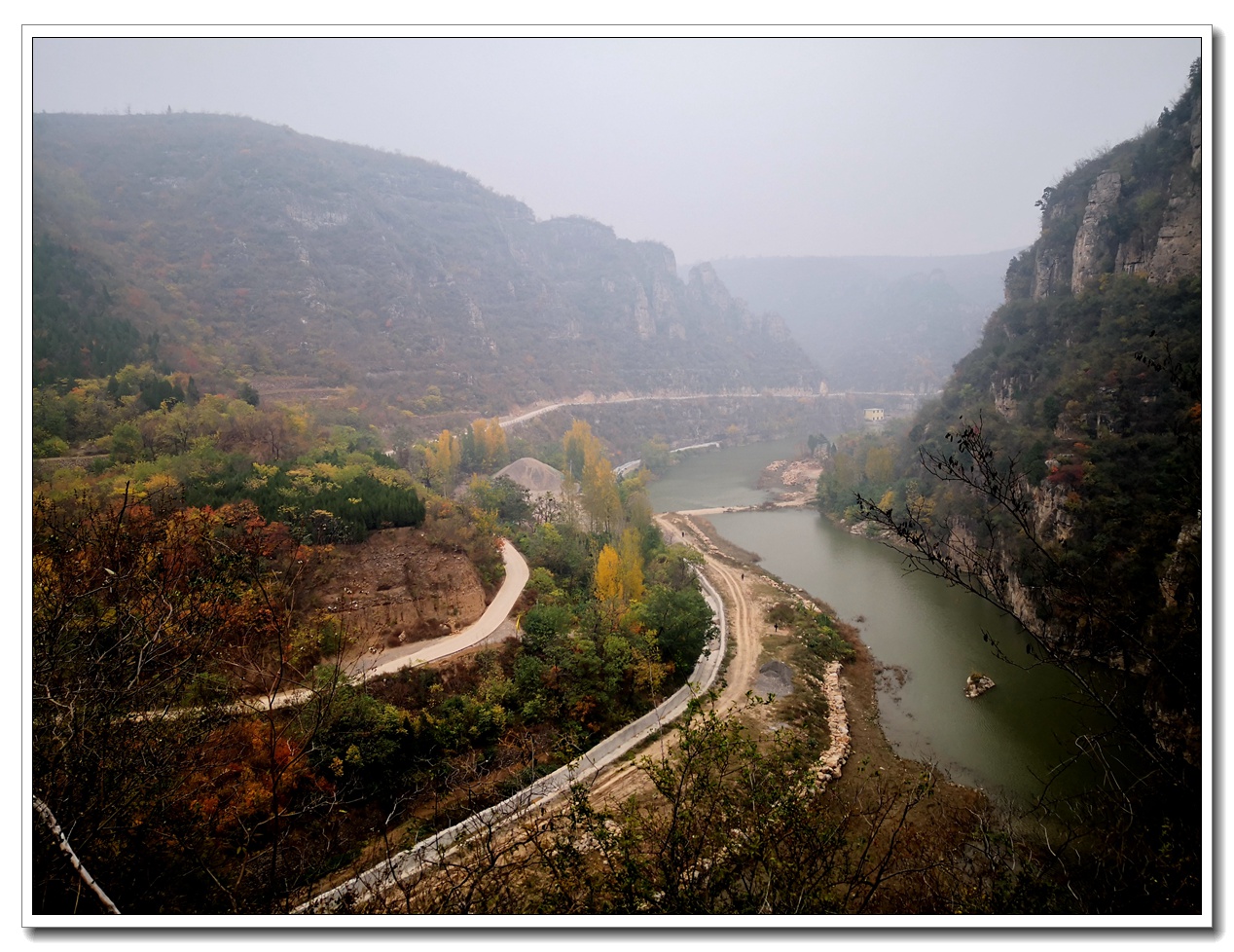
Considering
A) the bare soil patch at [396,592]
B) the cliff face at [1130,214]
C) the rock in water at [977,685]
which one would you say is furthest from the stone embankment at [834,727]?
the cliff face at [1130,214]

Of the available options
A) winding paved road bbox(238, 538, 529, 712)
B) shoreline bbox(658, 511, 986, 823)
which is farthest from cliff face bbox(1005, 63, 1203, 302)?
winding paved road bbox(238, 538, 529, 712)

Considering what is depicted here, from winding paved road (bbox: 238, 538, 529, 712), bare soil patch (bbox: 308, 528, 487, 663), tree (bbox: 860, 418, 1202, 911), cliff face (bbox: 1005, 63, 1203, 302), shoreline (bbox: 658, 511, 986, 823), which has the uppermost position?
cliff face (bbox: 1005, 63, 1203, 302)

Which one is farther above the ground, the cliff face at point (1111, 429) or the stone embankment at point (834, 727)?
the cliff face at point (1111, 429)

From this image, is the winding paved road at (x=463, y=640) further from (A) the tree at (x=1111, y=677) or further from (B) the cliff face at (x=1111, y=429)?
(B) the cliff face at (x=1111, y=429)

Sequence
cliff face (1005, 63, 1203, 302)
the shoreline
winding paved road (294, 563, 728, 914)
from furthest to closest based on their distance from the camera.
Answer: cliff face (1005, 63, 1203, 302) → the shoreline → winding paved road (294, 563, 728, 914)

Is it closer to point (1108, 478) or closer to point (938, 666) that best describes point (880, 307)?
point (1108, 478)

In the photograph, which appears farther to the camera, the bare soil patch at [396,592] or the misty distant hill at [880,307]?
the misty distant hill at [880,307]

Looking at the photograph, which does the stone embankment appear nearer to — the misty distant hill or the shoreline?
the shoreline
